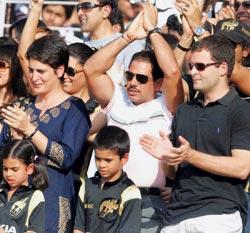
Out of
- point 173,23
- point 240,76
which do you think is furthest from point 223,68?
point 173,23

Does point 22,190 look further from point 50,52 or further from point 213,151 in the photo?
point 213,151

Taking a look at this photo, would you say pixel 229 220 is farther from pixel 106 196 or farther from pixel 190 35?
pixel 190 35

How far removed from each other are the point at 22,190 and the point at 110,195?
639mm

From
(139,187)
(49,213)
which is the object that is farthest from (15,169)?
(139,187)

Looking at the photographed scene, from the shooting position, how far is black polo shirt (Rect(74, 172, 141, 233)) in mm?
6969

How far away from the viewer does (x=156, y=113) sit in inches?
286

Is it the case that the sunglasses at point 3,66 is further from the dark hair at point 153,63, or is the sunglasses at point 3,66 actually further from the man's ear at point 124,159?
the man's ear at point 124,159

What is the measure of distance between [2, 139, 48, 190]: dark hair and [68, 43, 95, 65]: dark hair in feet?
3.58

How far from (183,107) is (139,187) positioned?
71 cm

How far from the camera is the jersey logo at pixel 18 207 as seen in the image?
7.08 metres

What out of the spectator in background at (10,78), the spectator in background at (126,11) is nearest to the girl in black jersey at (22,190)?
the spectator in background at (10,78)

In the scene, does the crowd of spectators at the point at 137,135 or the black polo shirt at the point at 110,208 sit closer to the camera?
the crowd of spectators at the point at 137,135

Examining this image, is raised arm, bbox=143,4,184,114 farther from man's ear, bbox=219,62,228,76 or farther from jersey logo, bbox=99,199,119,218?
jersey logo, bbox=99,199,119,218

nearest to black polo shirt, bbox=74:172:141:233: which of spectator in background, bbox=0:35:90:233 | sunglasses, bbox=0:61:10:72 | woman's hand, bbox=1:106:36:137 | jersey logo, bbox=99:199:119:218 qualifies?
jersey logo, bbox=99:199:119:218
